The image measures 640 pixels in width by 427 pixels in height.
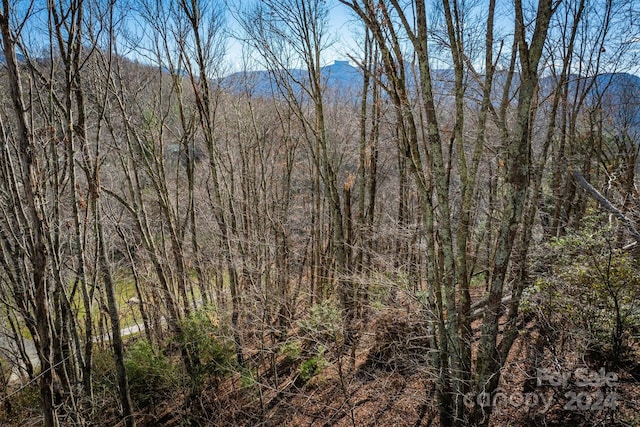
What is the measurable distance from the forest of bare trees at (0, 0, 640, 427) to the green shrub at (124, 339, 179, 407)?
0.04 metres

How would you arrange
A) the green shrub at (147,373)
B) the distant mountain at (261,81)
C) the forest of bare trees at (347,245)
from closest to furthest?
the forest of bare trees at (347,245), the green shrub at (147,373), the distant mountain at (261,81)

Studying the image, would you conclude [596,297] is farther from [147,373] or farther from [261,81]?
[261,81]

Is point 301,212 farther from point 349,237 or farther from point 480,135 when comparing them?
point 480,135

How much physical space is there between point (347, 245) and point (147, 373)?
5724 millimetres

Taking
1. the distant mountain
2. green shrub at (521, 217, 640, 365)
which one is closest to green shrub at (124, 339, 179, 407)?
green shrub at (521, 217, 640, 365)

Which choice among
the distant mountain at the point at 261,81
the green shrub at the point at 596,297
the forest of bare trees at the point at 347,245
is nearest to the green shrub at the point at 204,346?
the forest of bare trees at the point at 347,245

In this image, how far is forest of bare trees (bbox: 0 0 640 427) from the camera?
4449 mm

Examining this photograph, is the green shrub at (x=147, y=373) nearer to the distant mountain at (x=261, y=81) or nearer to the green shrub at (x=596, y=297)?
the green shrub at (x=596, y=297)

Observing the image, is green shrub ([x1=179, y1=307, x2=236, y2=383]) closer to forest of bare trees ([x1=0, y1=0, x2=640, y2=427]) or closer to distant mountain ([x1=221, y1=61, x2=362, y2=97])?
forest of bare trees ([x1=0, y1=0, x2=640, y2=427])

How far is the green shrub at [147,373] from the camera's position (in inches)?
314

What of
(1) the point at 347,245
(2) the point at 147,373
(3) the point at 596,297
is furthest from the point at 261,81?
(3) the point at 596,297

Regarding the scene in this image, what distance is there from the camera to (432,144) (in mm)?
4566

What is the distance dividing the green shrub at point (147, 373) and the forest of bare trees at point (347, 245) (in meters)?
0.04

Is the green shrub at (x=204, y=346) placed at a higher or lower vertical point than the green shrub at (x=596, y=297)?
lower
